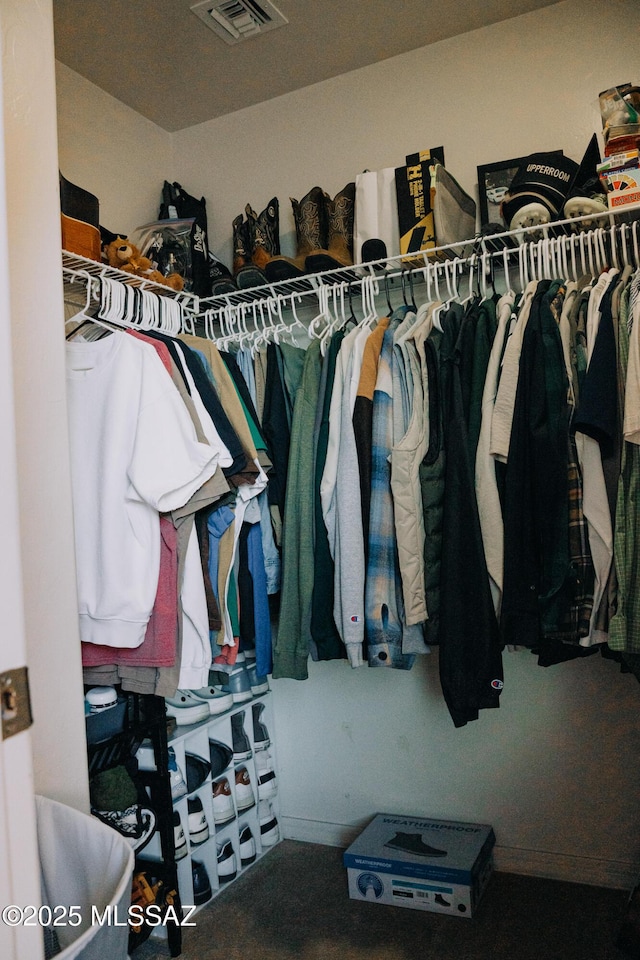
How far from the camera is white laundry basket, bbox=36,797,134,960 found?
2.83 ft

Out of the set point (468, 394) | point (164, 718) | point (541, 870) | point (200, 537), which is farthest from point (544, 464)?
point (541, 870)

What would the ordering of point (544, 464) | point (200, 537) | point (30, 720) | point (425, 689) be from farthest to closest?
point (425, 689) → point (200, 537) → point (544, 464) → point (30, 720)

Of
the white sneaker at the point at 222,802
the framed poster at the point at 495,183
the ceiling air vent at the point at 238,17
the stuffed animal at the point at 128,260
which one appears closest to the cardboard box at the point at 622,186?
the framed poster at the point at 495,183

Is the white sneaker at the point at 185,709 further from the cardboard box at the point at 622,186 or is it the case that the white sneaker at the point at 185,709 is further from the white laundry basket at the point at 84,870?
the cardboard box at the point at 622,186

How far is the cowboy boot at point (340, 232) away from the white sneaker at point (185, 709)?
1409mm

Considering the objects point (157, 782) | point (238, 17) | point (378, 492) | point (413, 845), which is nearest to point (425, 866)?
point (413, 845)

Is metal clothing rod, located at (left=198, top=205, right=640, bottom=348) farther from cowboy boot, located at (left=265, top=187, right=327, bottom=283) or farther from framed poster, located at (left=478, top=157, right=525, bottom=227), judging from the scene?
framed poster, located at (left=478, top=157, right=525, bottom=227)

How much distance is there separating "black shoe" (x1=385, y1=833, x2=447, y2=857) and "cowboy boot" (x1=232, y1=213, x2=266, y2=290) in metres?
1.82

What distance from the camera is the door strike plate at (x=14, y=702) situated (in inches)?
27.2

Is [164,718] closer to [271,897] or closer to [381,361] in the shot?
[271,897]

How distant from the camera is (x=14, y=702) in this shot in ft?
2.31

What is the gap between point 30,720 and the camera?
28.4 inches

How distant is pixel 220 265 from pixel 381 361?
3.04 ft

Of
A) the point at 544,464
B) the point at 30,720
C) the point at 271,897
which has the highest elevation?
the point at 544,464
